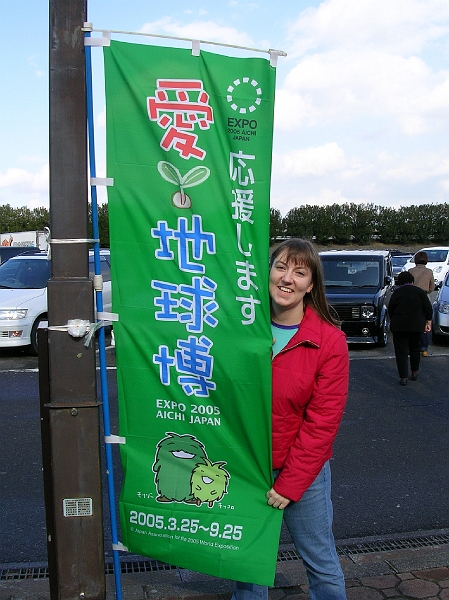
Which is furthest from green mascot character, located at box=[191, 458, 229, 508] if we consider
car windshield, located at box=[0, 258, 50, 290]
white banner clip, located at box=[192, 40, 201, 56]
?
car windshield, located at box=[0, 258, 50, 290]

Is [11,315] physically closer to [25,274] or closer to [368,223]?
[25,274]

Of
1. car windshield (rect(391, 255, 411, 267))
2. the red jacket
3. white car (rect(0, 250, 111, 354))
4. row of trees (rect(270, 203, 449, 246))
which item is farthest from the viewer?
row of trees (rect(270, 203, 449, 246))

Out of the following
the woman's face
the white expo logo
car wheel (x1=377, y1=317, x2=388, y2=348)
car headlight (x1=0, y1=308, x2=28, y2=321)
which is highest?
the white expo logo

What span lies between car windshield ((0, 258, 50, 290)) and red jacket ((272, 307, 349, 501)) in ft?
32.9

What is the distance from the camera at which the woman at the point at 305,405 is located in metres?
2.71

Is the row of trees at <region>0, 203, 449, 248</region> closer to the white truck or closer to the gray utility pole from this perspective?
the white truck

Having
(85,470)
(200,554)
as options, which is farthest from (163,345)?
(200,554)

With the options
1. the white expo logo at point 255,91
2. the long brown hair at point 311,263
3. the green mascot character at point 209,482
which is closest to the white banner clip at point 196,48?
the white expo logo at point 255,91

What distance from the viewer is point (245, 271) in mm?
2660

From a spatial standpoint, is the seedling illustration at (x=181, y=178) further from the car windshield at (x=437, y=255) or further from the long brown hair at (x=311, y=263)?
the car windshield at (x=437, y=255)

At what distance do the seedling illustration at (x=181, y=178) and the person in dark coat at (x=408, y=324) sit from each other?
287 inches

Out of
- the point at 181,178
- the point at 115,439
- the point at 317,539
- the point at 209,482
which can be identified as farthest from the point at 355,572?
the point at 181,178

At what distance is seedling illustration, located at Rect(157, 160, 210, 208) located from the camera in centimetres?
260

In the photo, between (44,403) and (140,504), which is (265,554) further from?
(44,403)
